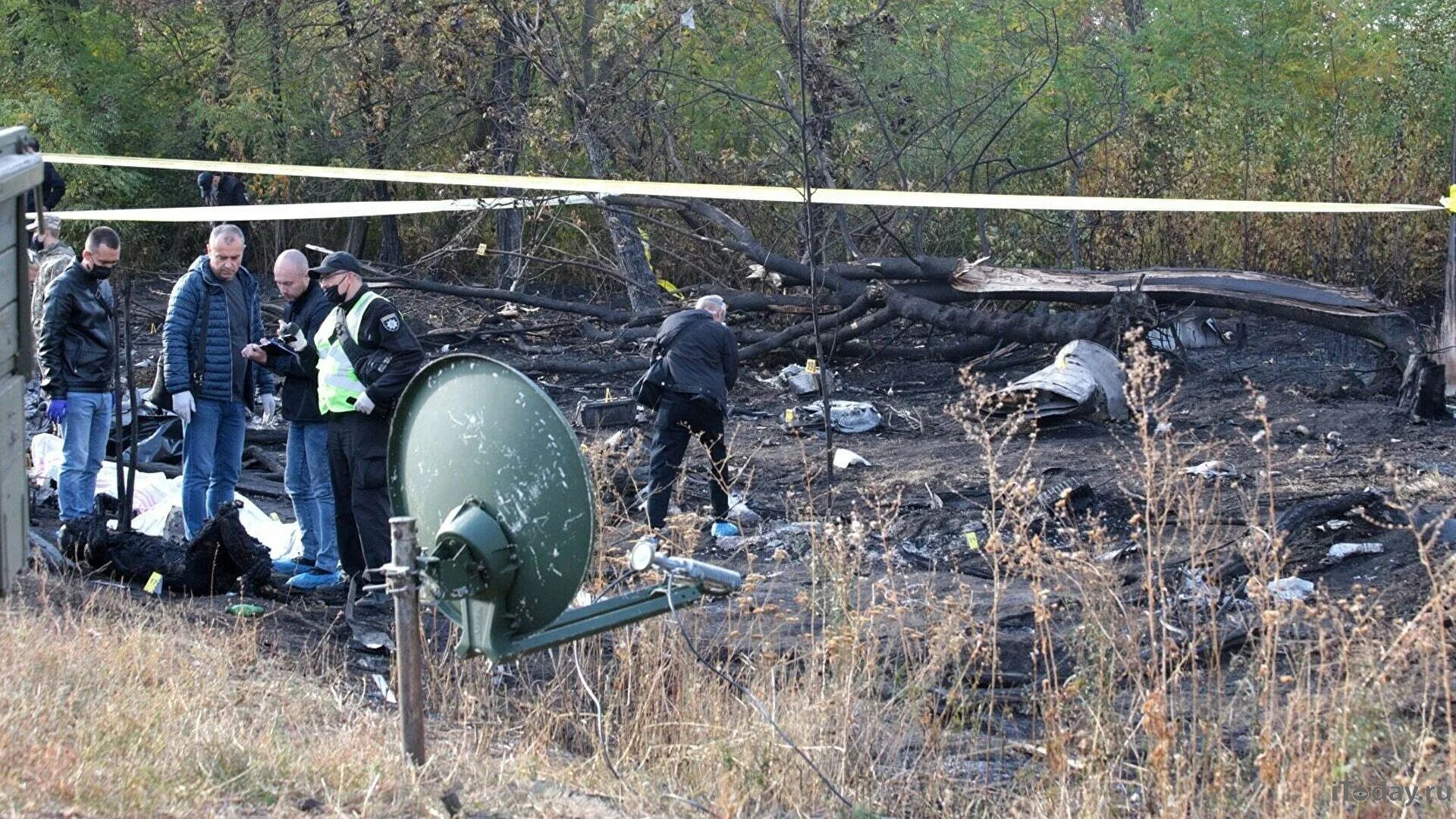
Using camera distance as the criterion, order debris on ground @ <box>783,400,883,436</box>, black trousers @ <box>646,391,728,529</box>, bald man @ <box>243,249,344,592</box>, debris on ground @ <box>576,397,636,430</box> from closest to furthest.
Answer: bald man @ <box>243,249,344,592</box>, black trousers @ <box>646,391,728,529</box>, debris on ground @ <box>576,397,636,430</box>, debris on ground @ <box>783,400,883,436</box>

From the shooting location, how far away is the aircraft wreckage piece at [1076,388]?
11.3 meters

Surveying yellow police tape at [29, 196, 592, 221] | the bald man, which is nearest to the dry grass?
the bald man

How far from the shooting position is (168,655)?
529 cm

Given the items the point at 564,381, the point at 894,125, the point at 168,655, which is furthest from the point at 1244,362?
the point at 168,655

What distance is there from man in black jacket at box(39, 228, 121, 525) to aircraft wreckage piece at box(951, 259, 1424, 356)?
7718 millimetres

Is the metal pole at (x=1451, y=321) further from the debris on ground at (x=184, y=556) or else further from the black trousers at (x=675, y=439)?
the debris on ground at (x=184, y=556)

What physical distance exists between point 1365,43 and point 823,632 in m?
17.9

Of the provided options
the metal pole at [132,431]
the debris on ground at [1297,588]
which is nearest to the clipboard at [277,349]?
the metal pole at [132,431]

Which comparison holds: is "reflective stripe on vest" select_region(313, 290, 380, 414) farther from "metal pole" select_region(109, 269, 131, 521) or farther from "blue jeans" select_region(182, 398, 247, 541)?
"metal pole" select_region(109, 269, 131, 521)

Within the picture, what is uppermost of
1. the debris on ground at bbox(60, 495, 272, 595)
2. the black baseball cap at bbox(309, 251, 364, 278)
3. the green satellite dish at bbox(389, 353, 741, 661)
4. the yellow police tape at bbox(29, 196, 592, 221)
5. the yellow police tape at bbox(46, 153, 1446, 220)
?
the yellow police tape at bbox(46, 153, 1446, 220)

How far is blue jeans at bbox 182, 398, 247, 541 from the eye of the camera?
7.45 meters

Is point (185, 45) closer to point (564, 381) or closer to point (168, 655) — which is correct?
point (564, 381)

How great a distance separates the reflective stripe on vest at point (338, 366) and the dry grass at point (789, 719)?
3.72 feet

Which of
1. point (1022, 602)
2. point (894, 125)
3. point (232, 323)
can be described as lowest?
point (1022, 602)
